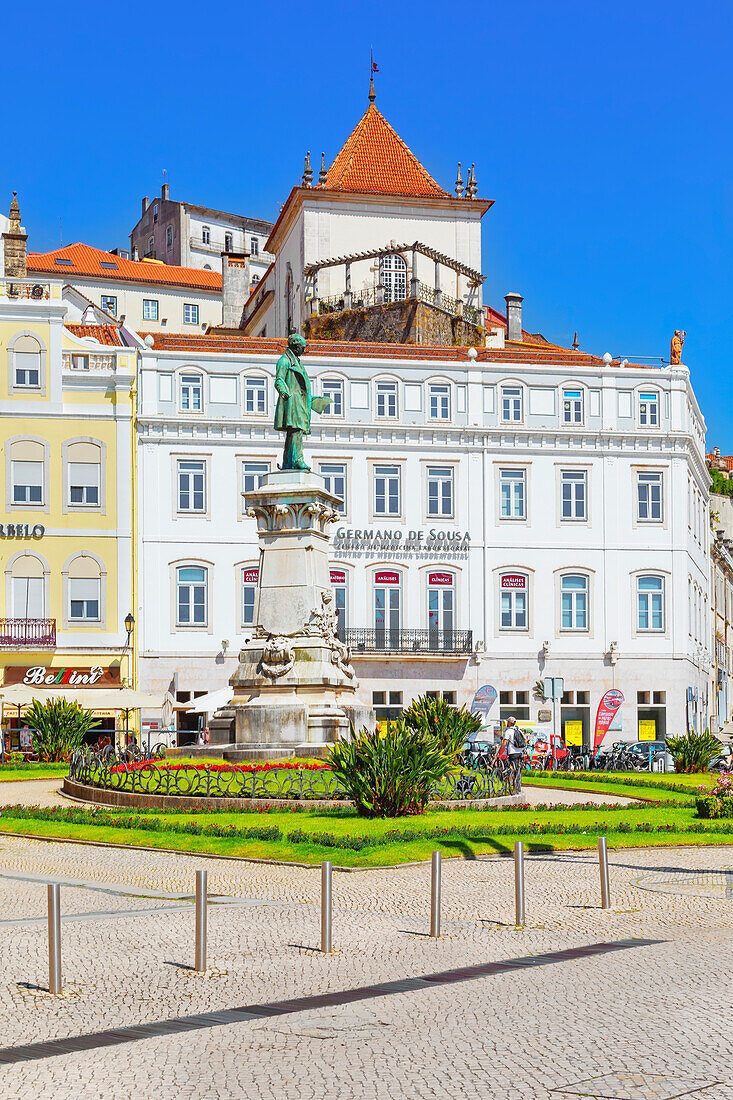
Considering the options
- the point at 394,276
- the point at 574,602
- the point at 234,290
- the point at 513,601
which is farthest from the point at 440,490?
the point at 234,290

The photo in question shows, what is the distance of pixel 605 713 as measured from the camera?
56.9 meters

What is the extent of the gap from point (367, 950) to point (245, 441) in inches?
1748

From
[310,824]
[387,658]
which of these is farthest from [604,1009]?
[387,658]

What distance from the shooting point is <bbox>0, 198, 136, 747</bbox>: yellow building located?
177ft

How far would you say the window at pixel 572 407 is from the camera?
2322 inches

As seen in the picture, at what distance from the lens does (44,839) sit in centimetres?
2150

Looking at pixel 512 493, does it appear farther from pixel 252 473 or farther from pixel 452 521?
pixel 252 473

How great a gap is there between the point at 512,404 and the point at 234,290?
35.4 meters

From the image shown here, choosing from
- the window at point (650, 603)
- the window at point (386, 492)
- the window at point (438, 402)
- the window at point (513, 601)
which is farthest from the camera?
the window at point (438, 402)

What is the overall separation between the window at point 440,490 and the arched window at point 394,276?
12.9m

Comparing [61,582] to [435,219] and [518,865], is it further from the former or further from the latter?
[518,865]

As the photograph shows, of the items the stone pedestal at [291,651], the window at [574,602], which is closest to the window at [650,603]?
the window at [574,602]

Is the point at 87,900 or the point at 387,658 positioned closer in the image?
the point at 87,900

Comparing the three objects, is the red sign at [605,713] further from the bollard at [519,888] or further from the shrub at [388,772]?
the bollard at [519,888]
